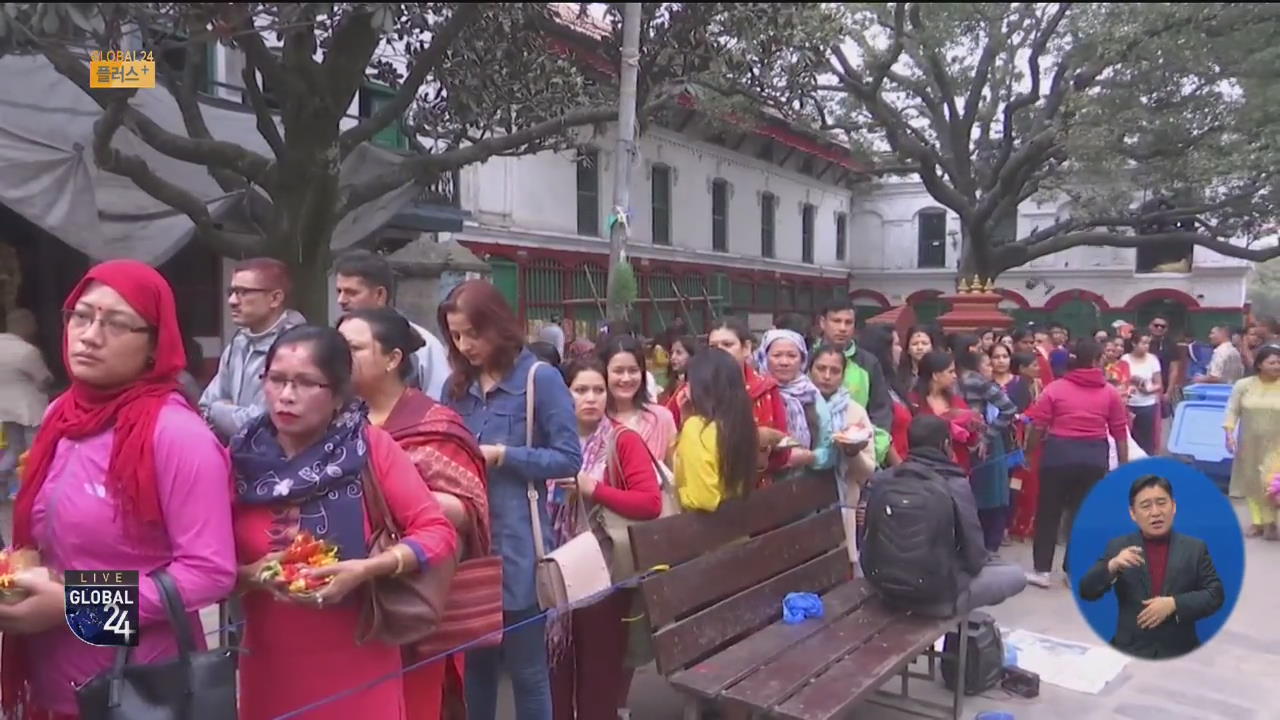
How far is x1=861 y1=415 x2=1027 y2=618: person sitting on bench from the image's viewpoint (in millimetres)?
3328

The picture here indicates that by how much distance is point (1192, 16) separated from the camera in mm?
1427

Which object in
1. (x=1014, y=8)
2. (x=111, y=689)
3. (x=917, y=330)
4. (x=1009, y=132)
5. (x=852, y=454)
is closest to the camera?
(x=1014, y=8)

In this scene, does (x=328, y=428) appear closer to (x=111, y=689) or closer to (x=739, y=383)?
(x=111, y=689)

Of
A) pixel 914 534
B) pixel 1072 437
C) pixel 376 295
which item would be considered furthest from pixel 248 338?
pixel 1072 437

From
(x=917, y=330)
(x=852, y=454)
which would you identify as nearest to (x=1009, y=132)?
(x=852, y=454)

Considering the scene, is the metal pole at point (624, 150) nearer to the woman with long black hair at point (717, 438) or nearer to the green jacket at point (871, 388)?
the woman with long black hair at point (717, 438)

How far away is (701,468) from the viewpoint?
3.36m

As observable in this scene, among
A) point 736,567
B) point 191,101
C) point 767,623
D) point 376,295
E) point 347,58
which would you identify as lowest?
point 767,623

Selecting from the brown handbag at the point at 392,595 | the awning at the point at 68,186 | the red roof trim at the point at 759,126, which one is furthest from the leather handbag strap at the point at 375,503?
the awning at the point at 68,186

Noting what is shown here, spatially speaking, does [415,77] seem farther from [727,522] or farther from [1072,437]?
[1072,437]

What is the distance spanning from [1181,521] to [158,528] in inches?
88.6

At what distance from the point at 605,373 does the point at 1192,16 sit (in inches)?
88.6

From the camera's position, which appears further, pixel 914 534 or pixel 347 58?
pixel 914 534

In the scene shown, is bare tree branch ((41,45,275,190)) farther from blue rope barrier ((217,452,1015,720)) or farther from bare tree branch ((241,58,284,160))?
blue rope barrier ((217,452,1015,720))
